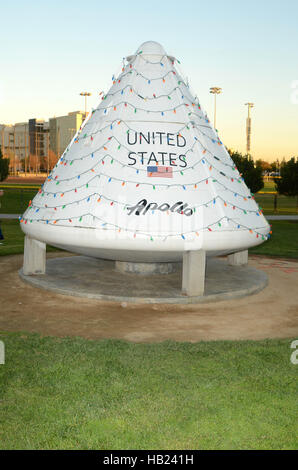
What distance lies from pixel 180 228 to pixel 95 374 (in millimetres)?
4715

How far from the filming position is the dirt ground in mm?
8172

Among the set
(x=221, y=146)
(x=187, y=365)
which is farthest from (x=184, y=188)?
(x=187, y=365)

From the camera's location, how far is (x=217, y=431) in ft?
15.9

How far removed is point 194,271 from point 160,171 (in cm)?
239

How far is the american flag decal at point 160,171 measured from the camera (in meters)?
10.7

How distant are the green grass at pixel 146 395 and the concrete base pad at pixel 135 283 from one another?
290 cm

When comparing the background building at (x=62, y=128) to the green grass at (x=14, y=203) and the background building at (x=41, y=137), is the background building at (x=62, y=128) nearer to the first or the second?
the background building at (x=41, y=137)

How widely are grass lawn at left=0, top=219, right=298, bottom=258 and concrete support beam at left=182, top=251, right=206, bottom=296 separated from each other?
8.29 m

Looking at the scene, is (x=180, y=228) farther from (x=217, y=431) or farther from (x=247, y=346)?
(x=217, y=431)

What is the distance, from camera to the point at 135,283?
11609mm

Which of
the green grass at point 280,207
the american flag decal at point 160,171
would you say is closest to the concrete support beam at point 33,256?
the american flag decal at point 160,171

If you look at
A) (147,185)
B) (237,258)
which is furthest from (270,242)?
(147,185)

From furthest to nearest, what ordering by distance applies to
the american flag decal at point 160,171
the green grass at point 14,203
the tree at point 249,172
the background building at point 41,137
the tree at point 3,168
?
the background building at point 41,137, the tree at point 3,168, the tree at point 249,172, the green grass at point 14,203, the american flag decal at point 160,171

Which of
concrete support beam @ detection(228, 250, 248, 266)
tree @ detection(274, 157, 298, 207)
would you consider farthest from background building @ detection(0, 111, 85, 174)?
concrete support beam @ detection(228, 250, 248, 266)
